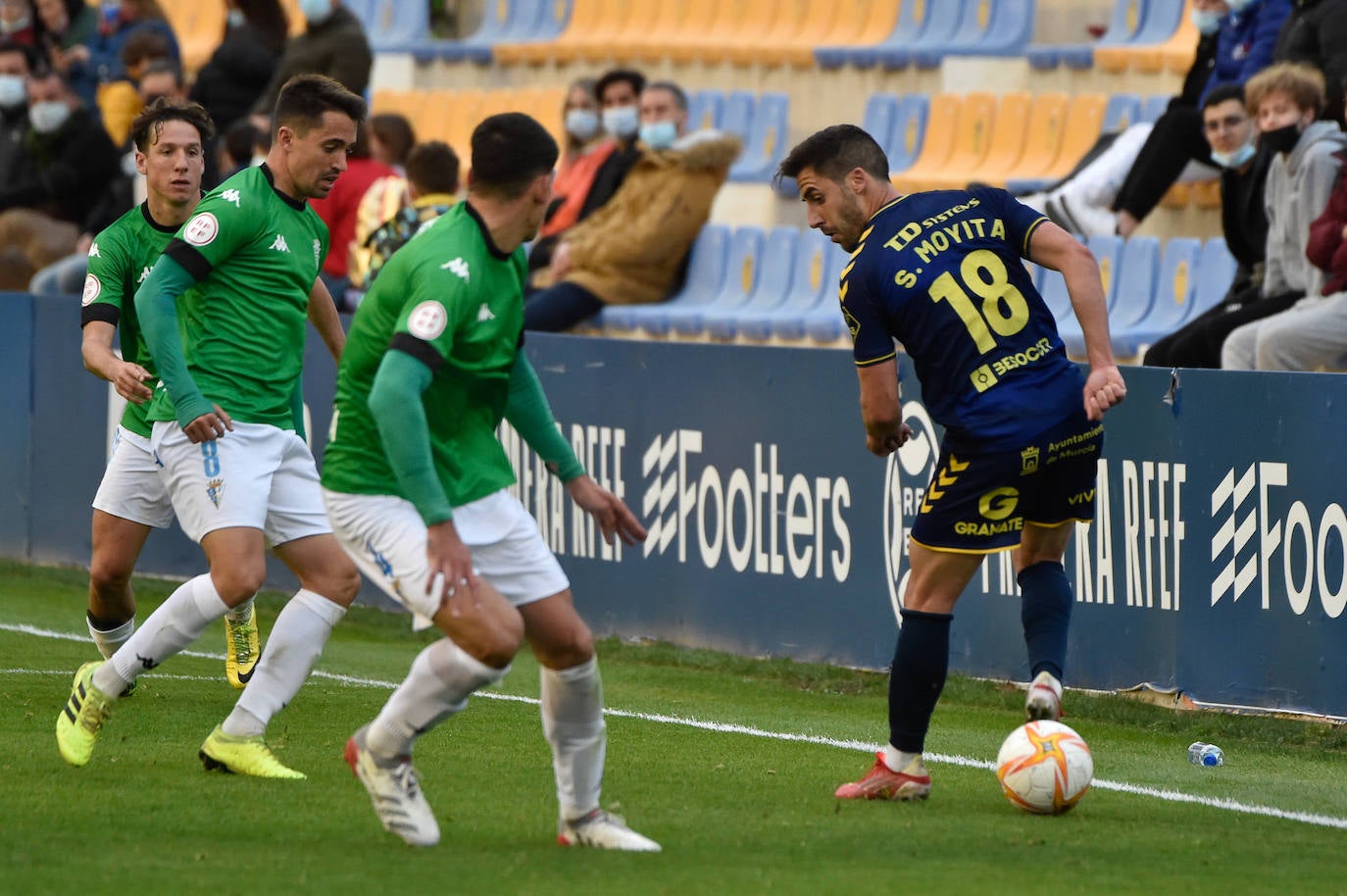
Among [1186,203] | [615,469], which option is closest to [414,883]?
[615,469]

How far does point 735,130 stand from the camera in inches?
654

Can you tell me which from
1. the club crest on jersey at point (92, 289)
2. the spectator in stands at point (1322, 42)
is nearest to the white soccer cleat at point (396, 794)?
the club crest on jersey at point (92, 289)

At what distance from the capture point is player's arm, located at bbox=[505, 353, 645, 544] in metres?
5.83

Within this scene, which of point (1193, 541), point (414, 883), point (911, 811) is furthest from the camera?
point (1193, 541)

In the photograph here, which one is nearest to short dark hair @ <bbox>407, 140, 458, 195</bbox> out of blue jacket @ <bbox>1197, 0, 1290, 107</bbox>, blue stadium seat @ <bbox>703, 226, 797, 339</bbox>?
blue stadium seat @ <bbox>703, 226, 797, 339</bbox>

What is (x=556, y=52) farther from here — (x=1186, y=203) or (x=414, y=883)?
(x=414, y=883)

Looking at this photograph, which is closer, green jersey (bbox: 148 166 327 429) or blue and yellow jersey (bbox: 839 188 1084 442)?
blue and yellow jersey (bbox: 839 188 1084 442)

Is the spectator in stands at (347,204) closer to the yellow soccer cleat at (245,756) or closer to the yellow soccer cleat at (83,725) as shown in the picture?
the yellow soccer cleat at (83,725)

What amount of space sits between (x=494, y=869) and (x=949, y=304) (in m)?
2.26

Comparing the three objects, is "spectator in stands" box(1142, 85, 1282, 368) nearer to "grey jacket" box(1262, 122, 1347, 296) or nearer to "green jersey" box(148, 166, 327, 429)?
"grey jacket" box(1262, 122, 1347, 296)

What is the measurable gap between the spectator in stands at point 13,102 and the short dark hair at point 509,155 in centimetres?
1314

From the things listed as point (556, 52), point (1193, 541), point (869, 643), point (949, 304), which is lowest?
point (869, 643)

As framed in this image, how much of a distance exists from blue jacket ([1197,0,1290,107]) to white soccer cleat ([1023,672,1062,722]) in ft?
20.2

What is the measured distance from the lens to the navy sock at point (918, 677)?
677 cm
